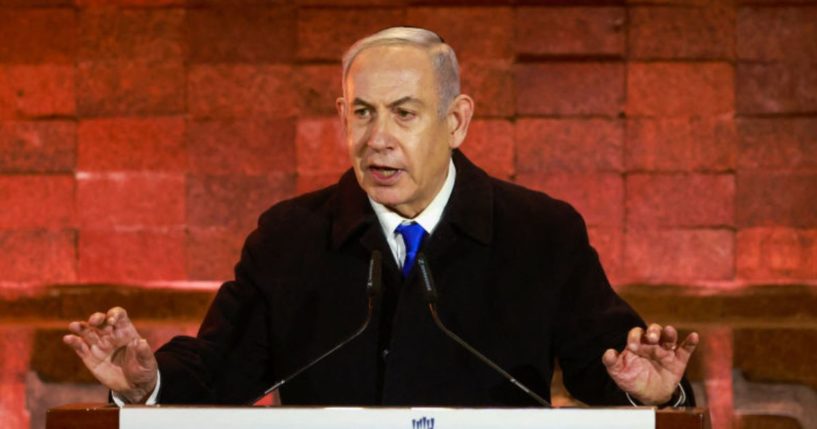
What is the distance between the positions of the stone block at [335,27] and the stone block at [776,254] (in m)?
1.14

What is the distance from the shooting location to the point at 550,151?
338 centimetres

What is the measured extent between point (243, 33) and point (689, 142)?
1271 mm

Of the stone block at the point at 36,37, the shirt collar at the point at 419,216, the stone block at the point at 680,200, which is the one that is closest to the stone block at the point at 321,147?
the stone block at the point at 36,37

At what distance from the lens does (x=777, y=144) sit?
3.33 metres

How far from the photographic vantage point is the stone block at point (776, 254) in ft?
10.9

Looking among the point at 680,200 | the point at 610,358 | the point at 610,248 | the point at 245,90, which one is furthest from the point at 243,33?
the point at 610,358

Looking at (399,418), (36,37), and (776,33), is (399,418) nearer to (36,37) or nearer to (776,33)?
(776,33)

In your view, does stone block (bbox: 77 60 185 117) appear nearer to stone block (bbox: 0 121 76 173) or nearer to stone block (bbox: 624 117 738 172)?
stone block (bbox: 0 121 76 173)

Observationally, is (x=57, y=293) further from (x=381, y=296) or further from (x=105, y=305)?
(x=381, y=296)

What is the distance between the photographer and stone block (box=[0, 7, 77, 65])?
3.42 metres

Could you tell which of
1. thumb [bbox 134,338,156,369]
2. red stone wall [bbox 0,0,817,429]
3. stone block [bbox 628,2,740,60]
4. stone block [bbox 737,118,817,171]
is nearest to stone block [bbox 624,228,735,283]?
Answer: red stone wall [bbox 0,0,817,429]

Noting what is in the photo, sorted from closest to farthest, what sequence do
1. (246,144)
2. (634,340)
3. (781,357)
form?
(634,340) → (781,357) → (246,144)

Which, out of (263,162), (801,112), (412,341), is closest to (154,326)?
(263,162)

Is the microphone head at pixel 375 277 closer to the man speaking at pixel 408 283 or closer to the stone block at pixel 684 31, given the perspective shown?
the man speaking at pixel 408 283
